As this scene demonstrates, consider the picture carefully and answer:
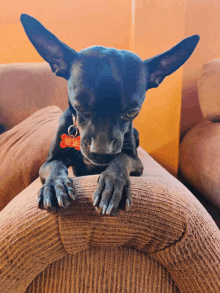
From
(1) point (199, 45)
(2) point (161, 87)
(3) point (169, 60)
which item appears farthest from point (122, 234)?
(1) point (199, 45)

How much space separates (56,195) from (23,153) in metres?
0.67

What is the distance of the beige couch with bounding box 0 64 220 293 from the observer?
2.04ft

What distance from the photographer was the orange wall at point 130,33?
1.71 m

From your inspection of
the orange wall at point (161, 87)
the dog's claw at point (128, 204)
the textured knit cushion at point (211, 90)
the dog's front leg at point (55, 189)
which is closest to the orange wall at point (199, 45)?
the orange wall at point (161, 87)

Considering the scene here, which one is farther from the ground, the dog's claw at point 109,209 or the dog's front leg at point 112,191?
the dog's front leg at point 112,191

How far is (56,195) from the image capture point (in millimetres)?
637

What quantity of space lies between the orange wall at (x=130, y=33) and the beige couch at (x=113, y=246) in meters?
1.21

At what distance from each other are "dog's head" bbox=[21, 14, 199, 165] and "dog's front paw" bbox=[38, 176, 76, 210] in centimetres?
16

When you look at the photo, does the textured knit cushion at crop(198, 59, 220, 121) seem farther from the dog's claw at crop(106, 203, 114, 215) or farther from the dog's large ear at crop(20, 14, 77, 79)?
the dog's claw at crop(106, 203, 114, 215)

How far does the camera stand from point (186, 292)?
71 centimetres

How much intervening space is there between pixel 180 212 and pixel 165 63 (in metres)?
0.64

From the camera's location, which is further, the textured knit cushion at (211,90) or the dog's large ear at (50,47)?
the textured knit cushion at (211,90)

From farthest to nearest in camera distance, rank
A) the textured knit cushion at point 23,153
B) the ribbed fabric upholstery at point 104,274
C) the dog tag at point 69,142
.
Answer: the textured knit cushion at point 23,153 → the dog tag at point 69,142 → the ribbed fabric upholstery at point 104,274

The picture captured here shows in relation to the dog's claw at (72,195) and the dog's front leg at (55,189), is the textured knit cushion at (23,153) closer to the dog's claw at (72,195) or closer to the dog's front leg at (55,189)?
the dog's front leg at (55,189)
